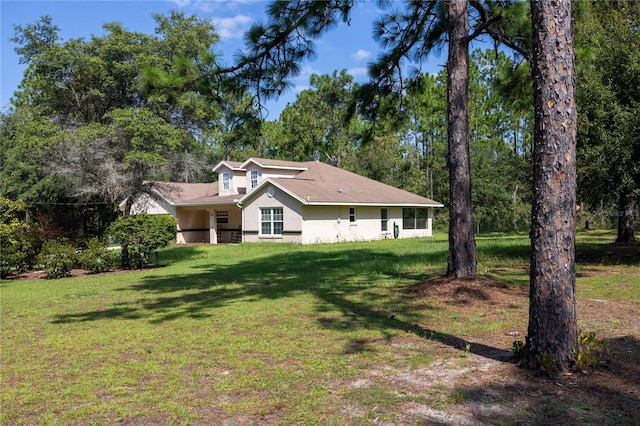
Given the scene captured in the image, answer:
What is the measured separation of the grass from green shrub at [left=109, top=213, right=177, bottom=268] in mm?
3806

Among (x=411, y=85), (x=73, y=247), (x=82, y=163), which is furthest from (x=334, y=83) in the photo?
(x=82, y=163)

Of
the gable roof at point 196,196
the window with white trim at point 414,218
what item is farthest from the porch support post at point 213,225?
the window with white trim at point 414,218

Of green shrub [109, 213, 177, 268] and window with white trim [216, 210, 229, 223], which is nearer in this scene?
green shrub [109, 213, 177, 268]

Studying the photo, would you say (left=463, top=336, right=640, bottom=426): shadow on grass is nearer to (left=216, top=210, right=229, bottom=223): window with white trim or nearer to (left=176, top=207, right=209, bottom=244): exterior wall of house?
(left=216, top=210, right=229, bottom=223): window with white trim

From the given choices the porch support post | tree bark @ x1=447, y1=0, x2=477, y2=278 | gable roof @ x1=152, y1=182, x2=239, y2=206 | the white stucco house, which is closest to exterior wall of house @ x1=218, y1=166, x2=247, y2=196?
the white stucco house

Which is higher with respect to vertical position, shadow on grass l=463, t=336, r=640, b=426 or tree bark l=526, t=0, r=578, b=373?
tree bark l=526, t=0, r=578, b=373

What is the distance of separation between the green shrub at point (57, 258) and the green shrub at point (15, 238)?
454 mm

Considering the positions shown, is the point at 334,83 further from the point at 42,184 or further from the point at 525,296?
the point at 42,184

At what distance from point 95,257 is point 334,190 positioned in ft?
51.4

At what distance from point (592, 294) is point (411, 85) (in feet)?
20.5

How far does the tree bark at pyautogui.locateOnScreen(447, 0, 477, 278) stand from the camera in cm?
925

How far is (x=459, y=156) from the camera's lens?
9.33 meters

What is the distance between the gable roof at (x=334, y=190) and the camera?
26.0m

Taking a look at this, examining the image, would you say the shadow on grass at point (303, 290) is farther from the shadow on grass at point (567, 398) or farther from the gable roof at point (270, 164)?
the gable roof at point (270, 164)
